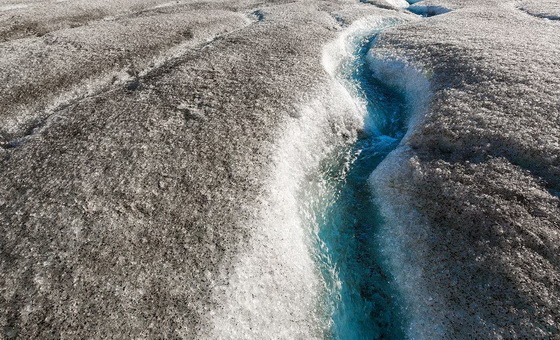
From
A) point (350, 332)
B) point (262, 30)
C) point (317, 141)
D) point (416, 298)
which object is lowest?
point (350, 332)

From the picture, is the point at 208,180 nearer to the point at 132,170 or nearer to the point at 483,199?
the point at 132,170

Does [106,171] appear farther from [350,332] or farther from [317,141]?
[350,332]

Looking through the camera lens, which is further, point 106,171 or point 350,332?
point 106,171

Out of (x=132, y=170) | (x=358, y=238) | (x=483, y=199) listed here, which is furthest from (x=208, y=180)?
(x=483, y=199)

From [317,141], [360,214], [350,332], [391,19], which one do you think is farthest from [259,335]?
[391,19]

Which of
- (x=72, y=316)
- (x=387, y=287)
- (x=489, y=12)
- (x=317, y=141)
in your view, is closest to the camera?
(x=72, y=316)

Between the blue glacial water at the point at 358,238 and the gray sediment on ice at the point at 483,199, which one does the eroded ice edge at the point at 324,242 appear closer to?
the blue glacial water at the point at 358,238

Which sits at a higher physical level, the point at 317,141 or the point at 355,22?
the point at 355,22
